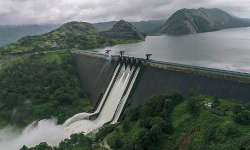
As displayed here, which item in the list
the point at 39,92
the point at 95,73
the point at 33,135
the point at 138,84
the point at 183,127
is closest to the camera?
the point at 183,127

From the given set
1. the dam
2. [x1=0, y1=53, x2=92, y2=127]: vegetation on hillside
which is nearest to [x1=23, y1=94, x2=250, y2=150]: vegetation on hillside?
the dam

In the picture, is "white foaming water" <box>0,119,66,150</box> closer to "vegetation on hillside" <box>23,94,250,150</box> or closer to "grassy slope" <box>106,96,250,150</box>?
"vegetation on hillside" <box>23,94,250,150</box>

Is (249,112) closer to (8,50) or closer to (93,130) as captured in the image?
(93,130)

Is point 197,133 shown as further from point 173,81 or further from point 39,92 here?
point 39,92

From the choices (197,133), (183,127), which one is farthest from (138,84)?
(197,133)

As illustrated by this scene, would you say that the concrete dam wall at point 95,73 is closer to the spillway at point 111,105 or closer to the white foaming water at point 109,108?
the spillway at point 111,105

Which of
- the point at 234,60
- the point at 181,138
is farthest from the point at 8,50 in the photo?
the point at 181,138

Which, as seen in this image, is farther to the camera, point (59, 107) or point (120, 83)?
point (59, 107)

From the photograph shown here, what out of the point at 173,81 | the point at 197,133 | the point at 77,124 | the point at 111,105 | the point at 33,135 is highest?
the point at 173,81
